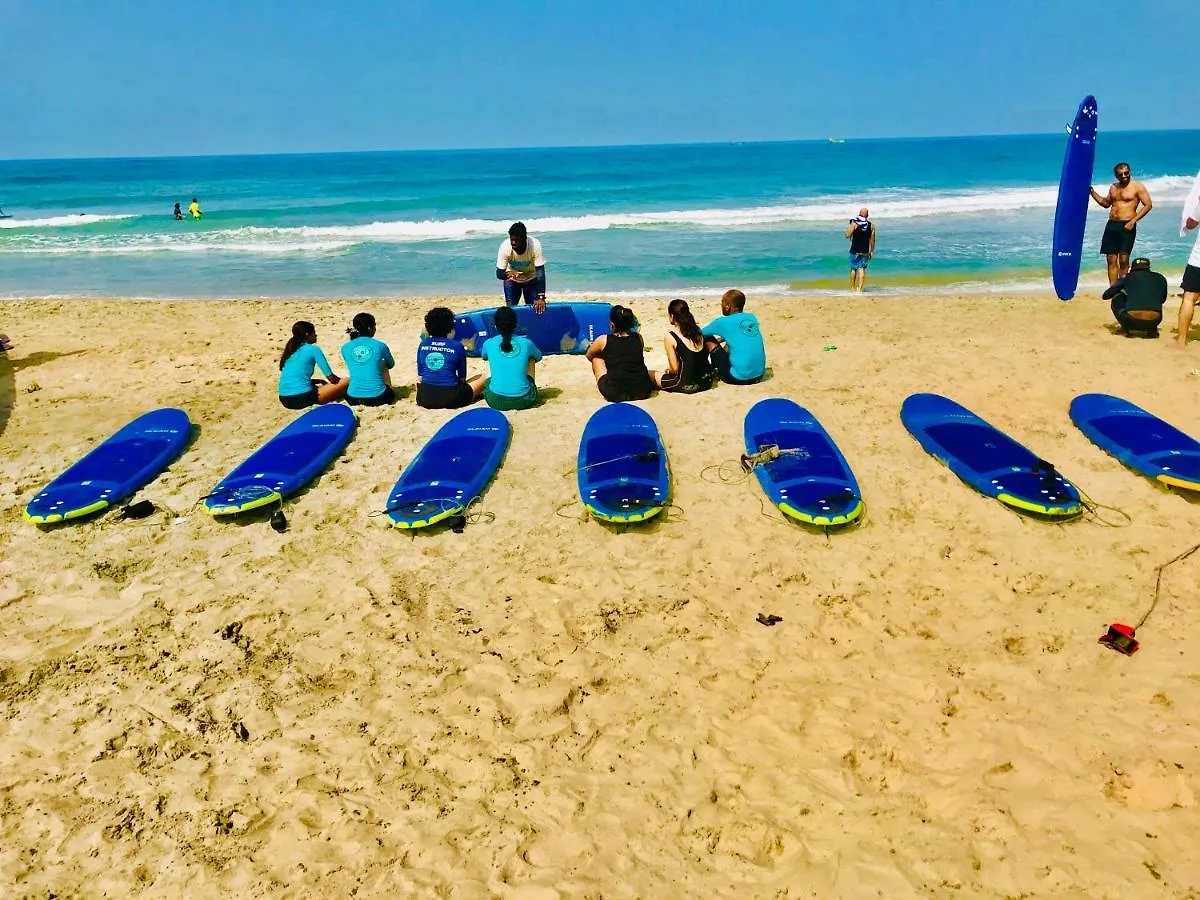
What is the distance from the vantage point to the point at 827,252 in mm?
19000

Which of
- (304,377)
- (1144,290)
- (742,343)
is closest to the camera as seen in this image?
(304,377)

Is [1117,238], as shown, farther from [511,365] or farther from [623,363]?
[511,365]

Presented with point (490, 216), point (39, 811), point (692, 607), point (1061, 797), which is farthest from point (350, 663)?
point (490, 216)

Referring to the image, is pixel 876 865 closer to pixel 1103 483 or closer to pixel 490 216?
pixel 1103 483

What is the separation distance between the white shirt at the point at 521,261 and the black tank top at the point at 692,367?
8.74 ft

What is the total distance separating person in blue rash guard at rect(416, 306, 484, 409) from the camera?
7832mm

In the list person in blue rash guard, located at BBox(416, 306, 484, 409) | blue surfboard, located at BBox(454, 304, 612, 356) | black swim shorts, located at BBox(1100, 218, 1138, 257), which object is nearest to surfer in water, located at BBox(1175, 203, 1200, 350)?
black swim shorts, located at BBox(1100, 218, 1138, 257)

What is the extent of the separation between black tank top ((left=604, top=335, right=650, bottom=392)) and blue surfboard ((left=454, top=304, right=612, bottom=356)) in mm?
2251

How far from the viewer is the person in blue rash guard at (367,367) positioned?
801 centimetres

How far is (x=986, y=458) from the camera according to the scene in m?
6.31

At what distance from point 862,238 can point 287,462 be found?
10394 millimetres

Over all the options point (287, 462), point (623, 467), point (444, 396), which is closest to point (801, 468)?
point (623, 467)

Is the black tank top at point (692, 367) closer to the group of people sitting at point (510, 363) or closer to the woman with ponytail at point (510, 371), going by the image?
the group of people sitting at point (510, 363)

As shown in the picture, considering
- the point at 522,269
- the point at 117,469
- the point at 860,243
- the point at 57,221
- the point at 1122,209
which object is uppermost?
the point at 57,221
